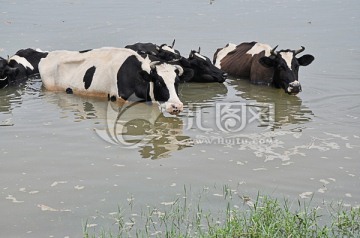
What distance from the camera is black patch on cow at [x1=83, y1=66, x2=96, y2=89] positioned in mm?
11531

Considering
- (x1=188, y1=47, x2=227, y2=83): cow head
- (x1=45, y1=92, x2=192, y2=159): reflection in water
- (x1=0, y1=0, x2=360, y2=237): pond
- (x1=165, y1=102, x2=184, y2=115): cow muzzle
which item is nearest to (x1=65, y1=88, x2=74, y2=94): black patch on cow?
(x1=45, y1=92, x2=192, y2=159): reflection in water

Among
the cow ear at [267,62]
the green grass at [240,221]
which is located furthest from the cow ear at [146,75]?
the green grass at [240,221]

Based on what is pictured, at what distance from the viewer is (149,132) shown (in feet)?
29.6

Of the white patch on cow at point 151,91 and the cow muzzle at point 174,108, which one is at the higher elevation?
the white patch on cow at point 151,91

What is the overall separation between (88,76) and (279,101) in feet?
11.2

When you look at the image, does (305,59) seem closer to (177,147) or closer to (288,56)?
(288,56)

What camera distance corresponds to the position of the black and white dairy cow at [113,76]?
10438 millimetres

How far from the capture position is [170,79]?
1044 centimetres

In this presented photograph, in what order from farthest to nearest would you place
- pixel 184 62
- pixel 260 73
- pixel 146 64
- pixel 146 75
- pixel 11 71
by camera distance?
pixel 260 73, pixel 184 62, pixel 11 71, pixel 146 64, pixel 146 75

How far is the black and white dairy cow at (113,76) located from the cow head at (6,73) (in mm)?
549

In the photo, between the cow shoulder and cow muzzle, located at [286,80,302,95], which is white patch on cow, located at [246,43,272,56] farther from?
cow muzzle, located at [286,80,302,95]

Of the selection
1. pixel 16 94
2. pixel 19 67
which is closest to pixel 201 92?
pixel 16 94

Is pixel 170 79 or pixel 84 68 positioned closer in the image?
pixel 170 79

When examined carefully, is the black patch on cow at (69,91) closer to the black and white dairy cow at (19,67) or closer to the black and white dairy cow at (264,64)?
the black and white dairy cow at (19,67)
